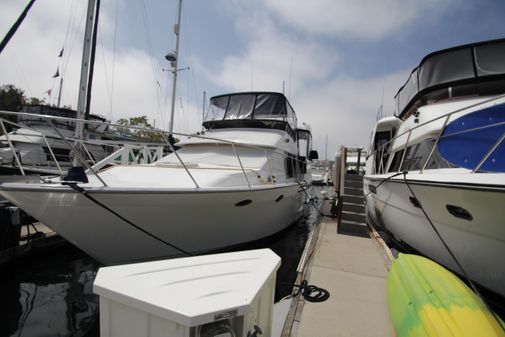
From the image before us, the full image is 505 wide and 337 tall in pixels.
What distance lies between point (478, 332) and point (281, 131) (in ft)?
19.7

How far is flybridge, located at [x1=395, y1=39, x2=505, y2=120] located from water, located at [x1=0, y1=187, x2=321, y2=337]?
16.3ft

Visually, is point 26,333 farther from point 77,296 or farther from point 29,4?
point 29,4

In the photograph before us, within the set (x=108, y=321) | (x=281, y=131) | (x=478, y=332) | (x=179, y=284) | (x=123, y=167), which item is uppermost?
(x=281, y=131)

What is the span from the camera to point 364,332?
255cm

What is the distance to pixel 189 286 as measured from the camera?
1457 millimetres

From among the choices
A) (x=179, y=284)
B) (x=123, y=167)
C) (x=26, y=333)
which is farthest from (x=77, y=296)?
(x=179, y=284)

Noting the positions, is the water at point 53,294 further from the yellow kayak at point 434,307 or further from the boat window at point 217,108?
the boat window at point 217,108

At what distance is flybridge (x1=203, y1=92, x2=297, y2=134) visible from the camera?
7617mm

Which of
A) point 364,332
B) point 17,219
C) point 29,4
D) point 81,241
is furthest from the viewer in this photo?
point 29,4

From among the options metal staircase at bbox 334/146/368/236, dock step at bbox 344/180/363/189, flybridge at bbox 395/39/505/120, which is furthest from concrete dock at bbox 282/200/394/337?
flybridge at bbox 395/39/505/120

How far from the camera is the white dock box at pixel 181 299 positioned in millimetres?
1266

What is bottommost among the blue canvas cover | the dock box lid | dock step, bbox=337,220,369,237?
dock step, bbox=337,220,369,237

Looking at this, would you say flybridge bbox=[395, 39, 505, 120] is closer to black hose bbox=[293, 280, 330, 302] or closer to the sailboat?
the sailboat

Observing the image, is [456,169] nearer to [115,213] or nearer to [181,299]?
[181,299]
